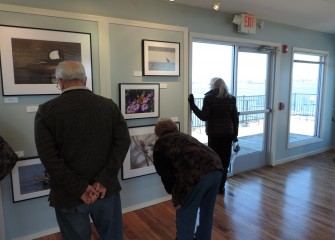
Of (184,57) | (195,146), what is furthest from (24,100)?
(184,57)

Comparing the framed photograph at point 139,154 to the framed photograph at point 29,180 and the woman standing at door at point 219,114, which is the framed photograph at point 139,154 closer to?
the woman standing at door at point 219,114

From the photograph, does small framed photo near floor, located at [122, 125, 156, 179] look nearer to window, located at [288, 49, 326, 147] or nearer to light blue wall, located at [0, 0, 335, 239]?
light blue wall, located at [0, 0, 335, 239]

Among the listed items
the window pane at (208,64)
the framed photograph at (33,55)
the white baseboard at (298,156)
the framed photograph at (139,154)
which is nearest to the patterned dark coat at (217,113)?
the window pane at (208,64)

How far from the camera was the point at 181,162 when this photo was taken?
1751mm

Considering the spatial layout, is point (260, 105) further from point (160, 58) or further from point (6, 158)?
point (6, 158)

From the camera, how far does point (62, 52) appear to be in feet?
7.88

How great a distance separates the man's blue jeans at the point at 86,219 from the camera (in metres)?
1.43

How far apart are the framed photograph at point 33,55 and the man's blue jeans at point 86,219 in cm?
132

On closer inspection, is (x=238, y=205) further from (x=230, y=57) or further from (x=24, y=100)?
(x=24, y=100)

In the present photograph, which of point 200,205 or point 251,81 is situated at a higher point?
point 251,81

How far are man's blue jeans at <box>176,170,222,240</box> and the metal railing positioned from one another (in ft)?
5.64

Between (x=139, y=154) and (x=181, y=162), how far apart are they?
4.31 ft

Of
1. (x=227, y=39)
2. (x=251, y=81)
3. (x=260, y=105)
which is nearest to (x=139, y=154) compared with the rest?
(x=227, y=39)

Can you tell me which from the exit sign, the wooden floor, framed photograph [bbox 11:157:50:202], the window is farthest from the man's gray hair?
the window
